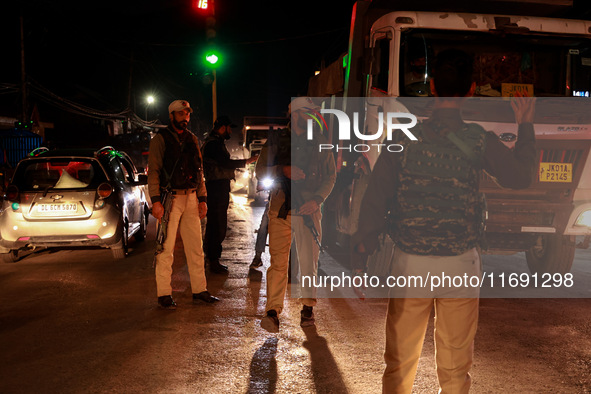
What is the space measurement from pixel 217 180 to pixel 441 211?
4.91m

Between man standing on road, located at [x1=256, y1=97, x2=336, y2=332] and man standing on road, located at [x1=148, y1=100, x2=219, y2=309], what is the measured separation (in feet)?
3.25

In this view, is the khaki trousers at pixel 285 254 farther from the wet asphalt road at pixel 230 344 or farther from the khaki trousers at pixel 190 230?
the khaki trousers at pixel 190 230

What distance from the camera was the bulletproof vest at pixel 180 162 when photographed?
214 inches

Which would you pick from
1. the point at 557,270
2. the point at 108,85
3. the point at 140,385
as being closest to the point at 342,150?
the point at 557,270

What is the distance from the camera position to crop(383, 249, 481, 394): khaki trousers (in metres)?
2.54

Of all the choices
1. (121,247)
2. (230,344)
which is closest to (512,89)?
(230,344)

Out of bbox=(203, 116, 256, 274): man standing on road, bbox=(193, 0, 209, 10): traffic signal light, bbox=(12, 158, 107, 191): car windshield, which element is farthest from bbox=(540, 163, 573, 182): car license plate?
bbox=(193, 0, 209, 10): traffic signal light

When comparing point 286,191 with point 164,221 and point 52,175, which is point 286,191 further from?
point 52,175

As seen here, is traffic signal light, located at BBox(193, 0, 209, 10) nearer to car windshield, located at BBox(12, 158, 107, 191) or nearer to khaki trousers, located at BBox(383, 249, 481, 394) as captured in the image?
car windshield, located at BBox(12, 158, 107, 191)

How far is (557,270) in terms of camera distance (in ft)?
21.1

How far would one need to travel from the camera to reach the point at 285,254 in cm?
469

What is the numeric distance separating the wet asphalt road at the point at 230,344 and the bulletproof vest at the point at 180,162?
128 cm

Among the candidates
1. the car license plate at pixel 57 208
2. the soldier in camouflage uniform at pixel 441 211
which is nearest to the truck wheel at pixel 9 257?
the car license plate at pixel 57 208

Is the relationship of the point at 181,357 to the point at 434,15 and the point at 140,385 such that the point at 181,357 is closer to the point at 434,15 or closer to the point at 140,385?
the point at 140,385
